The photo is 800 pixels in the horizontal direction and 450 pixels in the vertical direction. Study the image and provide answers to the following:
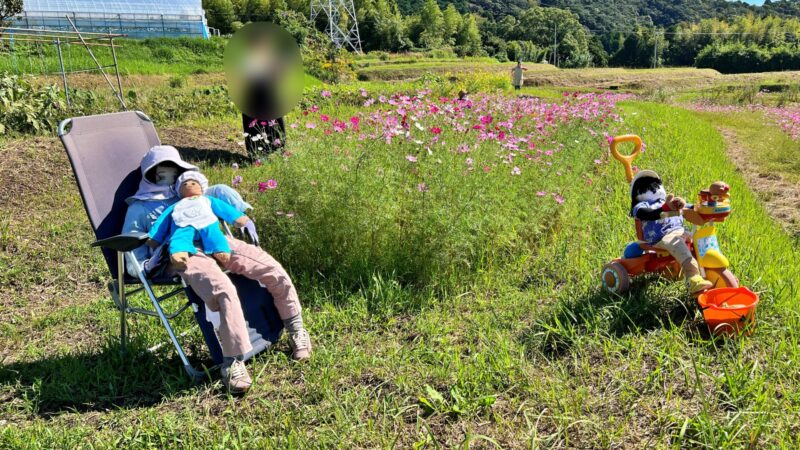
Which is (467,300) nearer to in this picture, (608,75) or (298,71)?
(298,71)

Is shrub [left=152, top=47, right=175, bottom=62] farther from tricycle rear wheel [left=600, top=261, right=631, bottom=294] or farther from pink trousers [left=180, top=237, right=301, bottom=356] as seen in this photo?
tricycle rear wheel [left=600, top=261, right=631, bottom=294]

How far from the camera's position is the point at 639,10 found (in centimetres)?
14088

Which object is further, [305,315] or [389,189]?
[389,189]

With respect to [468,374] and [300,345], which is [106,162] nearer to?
[300,345]

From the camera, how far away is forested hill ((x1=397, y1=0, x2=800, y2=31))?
4921 inches

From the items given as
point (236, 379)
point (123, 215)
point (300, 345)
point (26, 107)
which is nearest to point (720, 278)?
point (300, 345)

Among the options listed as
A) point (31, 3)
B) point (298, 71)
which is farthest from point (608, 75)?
point (298, 71)

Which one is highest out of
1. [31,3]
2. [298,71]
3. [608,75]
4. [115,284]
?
[31,3]

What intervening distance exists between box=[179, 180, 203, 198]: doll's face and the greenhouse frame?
3080cm

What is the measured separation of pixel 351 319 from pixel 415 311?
381 mm

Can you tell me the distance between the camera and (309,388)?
2363mm

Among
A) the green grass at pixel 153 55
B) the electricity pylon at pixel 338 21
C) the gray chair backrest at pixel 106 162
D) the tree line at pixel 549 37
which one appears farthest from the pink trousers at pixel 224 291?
the electricity pylon at pixel 338 21

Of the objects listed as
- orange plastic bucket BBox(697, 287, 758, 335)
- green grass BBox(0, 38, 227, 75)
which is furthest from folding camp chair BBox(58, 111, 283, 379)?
green grass BBox(0, 38, 227, 75)

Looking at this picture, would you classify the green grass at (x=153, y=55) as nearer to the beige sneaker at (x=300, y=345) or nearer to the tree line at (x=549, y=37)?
the tree line at (x=549, y=37)
